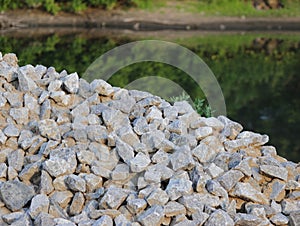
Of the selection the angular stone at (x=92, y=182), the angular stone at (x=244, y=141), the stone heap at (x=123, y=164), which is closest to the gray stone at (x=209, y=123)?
the stone heap at (x=123, y=164)

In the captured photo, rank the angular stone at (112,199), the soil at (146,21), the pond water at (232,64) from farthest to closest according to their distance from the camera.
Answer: the soil at (146,21) < the pond water at (232,64) < the angular stone at (112,199)

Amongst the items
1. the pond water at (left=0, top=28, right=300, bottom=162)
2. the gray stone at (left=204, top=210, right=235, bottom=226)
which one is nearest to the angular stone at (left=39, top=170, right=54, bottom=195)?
the gray stone at (left=204, top=210, right=235, bottom=226)

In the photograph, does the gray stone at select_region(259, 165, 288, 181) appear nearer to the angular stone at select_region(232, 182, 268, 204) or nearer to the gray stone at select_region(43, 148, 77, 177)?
the angular stone at select_region(232, 182, 268, 204)

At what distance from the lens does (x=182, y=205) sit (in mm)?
2467

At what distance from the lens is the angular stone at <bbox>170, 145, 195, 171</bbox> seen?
2.62m

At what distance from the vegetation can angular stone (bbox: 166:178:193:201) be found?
14.7m

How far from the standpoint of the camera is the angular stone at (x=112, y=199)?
2434 millimetres

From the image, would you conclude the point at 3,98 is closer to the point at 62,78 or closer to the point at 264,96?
the point at 62,78

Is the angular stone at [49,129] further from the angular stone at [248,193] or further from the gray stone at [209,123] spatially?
the angular stone at [248,193]

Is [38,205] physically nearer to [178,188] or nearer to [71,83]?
[178,188]

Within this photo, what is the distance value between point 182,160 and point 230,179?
0.82ft

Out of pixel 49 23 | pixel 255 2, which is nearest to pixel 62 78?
pixel 49 23

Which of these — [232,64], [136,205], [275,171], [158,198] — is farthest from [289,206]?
[232,64]

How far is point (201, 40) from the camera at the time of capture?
1434 centimetres
